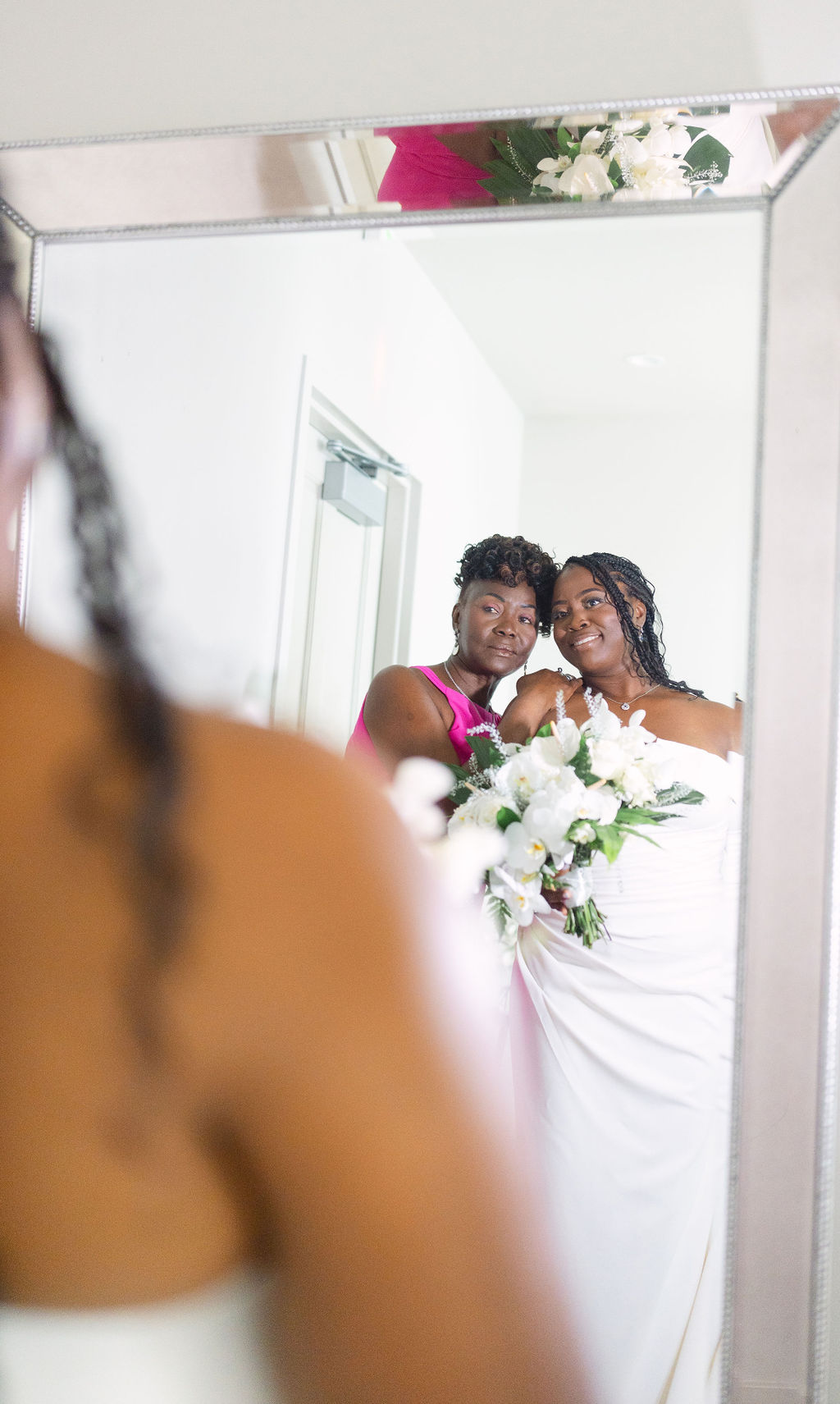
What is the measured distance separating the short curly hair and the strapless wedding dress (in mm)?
597

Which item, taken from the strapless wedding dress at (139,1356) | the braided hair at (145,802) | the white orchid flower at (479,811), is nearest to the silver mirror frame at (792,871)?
the white orchid flower at (479,811)

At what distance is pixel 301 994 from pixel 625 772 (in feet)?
1.76

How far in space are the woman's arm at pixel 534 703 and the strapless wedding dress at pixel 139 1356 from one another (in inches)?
20.0

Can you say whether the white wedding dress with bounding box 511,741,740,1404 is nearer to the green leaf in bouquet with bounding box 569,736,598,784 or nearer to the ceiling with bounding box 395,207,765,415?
the green leaf in bouquet with bounding box 569,736,598,784

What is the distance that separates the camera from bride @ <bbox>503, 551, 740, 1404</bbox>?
913 mm

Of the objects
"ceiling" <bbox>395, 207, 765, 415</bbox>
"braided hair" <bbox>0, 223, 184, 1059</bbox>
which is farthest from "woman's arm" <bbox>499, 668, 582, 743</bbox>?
"braided hair" <bbox>0, 223, 184, 1059</bbox>

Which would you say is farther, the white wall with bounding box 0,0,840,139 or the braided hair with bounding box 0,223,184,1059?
the white wall with bounding box 0,0,840,139

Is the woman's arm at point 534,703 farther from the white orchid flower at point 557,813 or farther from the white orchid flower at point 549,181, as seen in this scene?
the white orchid flower at point 549,181

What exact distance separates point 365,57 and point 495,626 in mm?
561

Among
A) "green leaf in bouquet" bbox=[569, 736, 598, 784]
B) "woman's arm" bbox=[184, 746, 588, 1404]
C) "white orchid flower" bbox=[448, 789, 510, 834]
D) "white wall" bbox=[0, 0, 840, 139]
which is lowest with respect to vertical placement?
"woman's arm" bbox=[184, 746, 588, 1404]

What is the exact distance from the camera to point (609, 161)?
0.97 m

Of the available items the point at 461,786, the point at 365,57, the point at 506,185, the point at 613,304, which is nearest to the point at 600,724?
the point at 461,786

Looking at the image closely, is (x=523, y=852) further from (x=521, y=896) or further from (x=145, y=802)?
(x=145, y=802)

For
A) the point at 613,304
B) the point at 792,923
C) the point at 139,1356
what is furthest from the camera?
the point at 613,304
